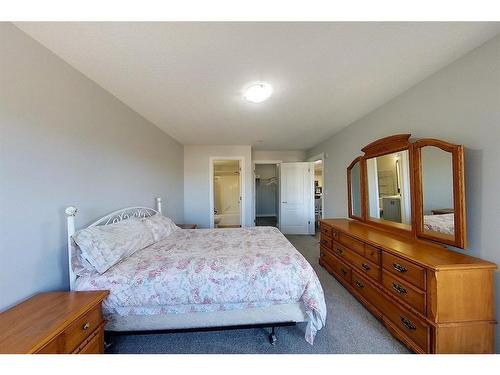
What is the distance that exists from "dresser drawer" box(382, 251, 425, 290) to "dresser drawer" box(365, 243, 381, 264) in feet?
0.23

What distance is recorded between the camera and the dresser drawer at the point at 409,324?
4.39ft

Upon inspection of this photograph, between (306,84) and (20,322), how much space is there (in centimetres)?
265

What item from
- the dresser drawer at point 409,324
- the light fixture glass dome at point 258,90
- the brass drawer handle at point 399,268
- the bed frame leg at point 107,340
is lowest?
the bed frame leg at point 107,340

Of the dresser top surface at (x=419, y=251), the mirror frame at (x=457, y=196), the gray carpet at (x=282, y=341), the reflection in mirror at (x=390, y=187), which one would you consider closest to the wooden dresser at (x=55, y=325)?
the gray carpet at (x=282, y=341)

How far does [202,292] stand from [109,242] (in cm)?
90

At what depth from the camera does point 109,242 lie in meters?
1.62

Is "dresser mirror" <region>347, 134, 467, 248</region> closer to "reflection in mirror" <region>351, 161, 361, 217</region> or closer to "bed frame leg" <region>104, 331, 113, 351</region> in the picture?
"reflection in mirror" <region>351, 161, 361, 217</region>

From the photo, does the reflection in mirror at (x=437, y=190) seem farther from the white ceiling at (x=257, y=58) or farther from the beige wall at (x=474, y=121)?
the white ceiling at (x=257, y=58)

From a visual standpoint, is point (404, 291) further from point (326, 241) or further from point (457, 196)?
point (326, 241)

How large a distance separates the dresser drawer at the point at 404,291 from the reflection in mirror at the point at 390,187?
68 centimetres

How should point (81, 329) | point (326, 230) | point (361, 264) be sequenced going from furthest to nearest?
point (326, 230) → point (361, 264) → point (81, 329)

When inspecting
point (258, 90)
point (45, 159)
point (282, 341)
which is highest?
point (258, 90)

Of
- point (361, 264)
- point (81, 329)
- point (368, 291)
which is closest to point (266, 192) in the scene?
point (361, 264)
